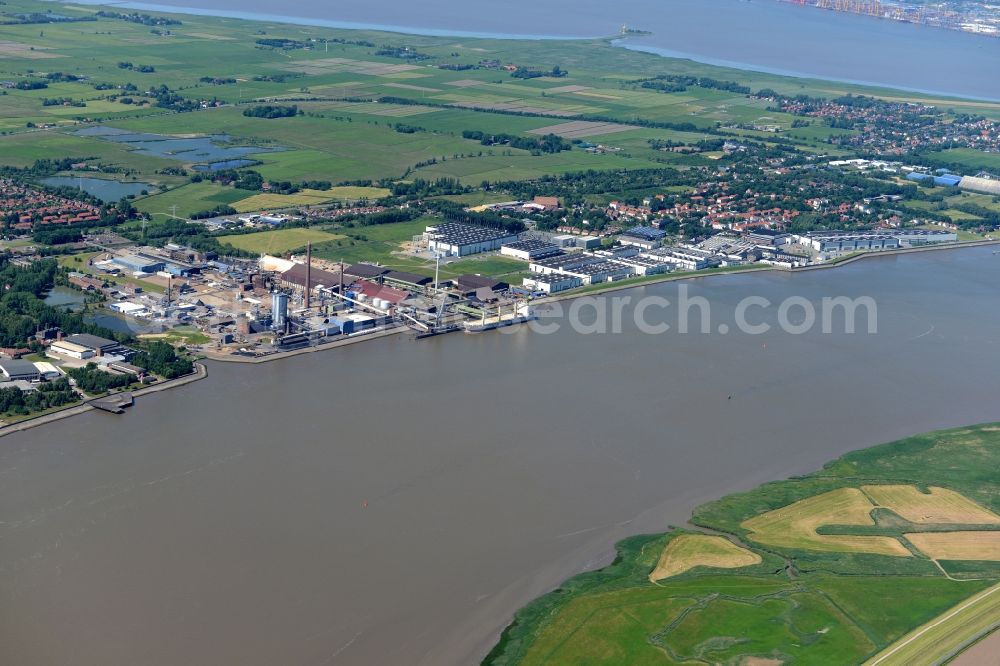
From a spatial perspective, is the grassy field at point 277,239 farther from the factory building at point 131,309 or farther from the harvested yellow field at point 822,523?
the harvested yellow field at point 822,523

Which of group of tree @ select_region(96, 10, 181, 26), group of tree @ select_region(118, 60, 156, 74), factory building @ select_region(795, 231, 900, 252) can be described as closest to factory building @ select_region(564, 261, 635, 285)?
factory building @ select_region(795, 231, 900, 252)

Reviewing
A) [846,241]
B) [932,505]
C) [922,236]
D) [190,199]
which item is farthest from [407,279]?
[922,236]

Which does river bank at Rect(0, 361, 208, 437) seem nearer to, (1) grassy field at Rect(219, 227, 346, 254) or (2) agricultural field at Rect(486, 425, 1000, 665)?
(1) grassy field at Rect(219, 227, 346, 254)

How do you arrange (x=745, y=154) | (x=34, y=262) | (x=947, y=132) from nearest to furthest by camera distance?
1. (x=34, y=262)
2. (x=745, y=154)
3. (x=947, y=132)

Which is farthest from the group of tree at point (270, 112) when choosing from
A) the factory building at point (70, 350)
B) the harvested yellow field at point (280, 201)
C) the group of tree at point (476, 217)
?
the factory building at point (70, 350)

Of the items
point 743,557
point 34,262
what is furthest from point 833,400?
point 34,262

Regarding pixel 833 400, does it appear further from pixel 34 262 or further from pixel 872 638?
pixel 34 262

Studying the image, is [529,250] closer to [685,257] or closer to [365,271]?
[685,257]
